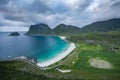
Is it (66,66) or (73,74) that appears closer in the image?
(73,74)

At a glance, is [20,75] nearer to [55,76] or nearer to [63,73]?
[55,76]

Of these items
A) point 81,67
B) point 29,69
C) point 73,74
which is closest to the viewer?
point 73,74

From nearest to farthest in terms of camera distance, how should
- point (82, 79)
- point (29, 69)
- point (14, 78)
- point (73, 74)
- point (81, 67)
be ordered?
point (14, 78)
point (82, 79)
point (73, 74)
point (29, 69)
point (81, 67)

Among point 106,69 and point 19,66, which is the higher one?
point 19,66

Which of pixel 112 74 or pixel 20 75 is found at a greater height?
pixel 20 75

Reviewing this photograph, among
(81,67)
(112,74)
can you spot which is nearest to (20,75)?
(81,67)

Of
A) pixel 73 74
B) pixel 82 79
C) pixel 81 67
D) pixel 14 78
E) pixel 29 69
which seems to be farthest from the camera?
pixel 81 67

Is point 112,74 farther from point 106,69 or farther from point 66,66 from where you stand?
point 66,66

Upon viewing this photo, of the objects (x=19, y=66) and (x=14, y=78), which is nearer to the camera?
(x=14, y=78)

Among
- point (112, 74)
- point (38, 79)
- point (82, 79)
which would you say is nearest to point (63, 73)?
point (82, 79)
